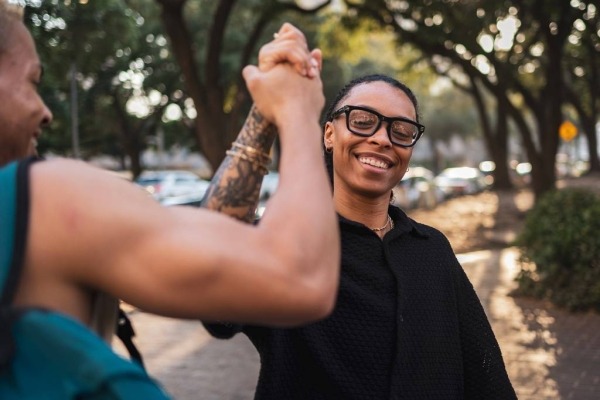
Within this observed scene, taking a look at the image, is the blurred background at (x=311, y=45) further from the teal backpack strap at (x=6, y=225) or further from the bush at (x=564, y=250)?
the teal backpack strap at (x=6, y=225)

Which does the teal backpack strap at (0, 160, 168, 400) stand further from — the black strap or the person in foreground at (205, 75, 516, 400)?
the person in foreground at (205, 75, 516, 400)

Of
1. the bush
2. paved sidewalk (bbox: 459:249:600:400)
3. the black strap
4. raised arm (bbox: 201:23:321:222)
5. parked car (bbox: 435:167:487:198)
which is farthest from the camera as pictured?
parked car (bbox: 435:167:487:198)

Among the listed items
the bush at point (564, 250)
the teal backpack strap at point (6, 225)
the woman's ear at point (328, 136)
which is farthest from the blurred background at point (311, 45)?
the teal backpack strap at point (6, 225)

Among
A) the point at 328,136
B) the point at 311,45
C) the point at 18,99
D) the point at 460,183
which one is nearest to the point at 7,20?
the point at 18,99

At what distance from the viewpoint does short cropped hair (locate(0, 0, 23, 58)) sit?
1.37 meters

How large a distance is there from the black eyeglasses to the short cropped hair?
1.20m

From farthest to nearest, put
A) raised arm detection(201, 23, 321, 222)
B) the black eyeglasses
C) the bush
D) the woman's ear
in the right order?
the bush → the woman's ear → the black eyeglasses → raised arm detection(201, 23, 321, 222)

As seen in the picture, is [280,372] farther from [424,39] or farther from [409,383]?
[424,39]

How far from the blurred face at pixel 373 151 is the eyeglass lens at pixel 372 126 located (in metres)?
0.02

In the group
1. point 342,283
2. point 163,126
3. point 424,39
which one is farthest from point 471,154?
point 342,283

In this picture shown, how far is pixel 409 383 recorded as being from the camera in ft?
7.18

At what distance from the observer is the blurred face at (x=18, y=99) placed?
1367 mm

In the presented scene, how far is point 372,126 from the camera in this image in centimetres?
245

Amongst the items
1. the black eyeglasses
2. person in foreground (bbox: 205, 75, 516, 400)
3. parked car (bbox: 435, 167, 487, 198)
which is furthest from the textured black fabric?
parked car (bbox: 435, 167, 487, 198)
